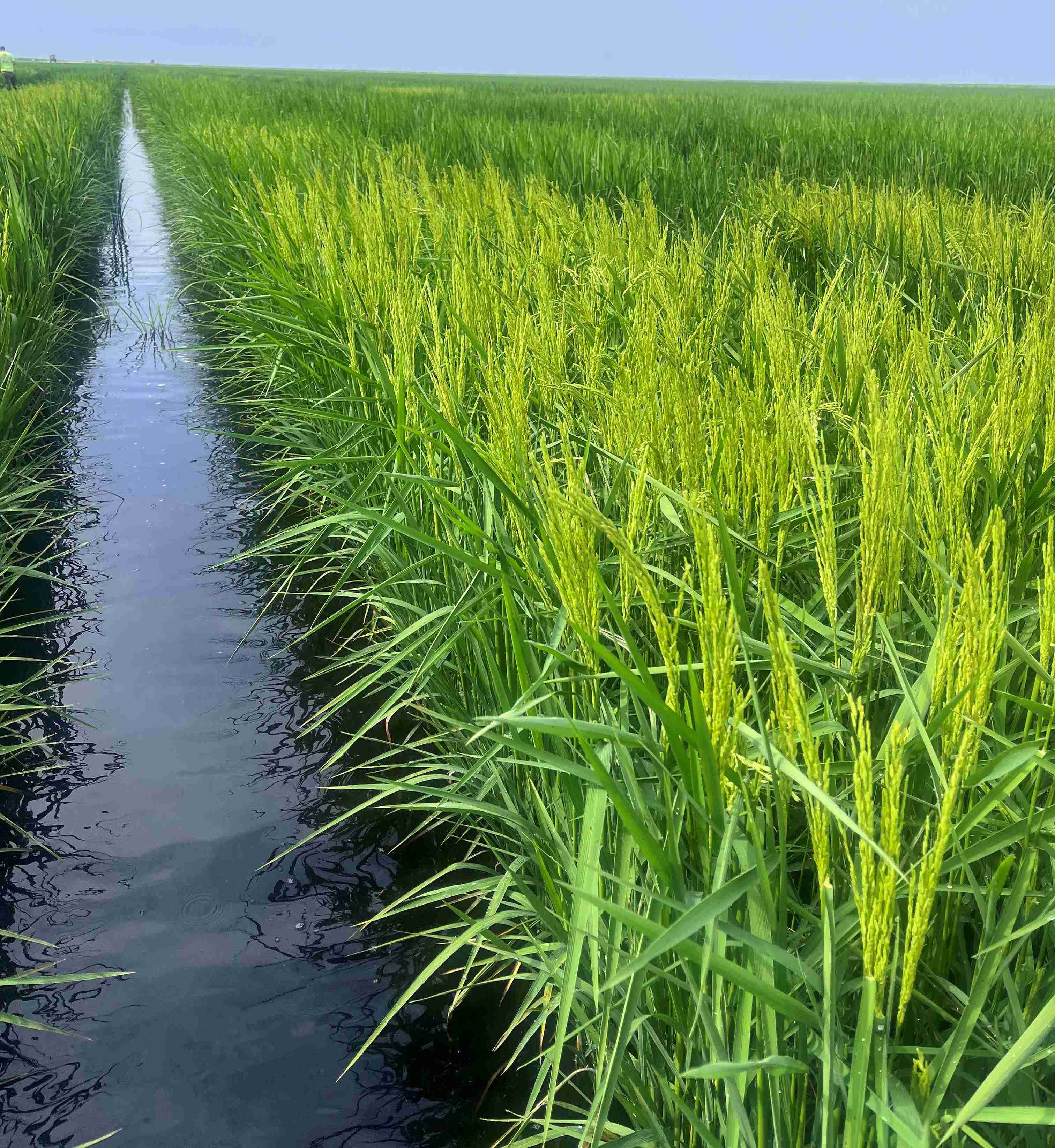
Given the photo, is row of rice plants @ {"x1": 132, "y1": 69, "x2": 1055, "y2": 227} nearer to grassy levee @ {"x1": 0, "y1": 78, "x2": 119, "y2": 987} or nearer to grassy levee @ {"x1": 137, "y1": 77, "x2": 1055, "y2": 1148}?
grassy levee @ {"x1": 0, "y1": 78, "x2": 119, "y2": 987}

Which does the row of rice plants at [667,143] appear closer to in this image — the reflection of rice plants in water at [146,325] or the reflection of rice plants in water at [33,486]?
the reflection of rice plants in water at [146,325]

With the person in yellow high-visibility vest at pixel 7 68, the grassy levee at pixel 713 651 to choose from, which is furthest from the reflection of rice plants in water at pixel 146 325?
the person in yellow high-visibility vest at pixel 7 68

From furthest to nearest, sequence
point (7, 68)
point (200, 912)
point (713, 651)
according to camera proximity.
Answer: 1. point (7, 68)
2. point (200, 912)
3. point (713, 651)

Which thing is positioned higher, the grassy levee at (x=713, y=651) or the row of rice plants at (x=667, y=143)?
the row of rice plants at (x=667, y=143)

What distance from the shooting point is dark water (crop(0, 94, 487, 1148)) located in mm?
1912

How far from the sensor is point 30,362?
16.0 feet

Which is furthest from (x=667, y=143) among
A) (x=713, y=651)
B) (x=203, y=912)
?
(x=713, y=651)

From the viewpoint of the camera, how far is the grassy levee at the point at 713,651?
3.41 feet

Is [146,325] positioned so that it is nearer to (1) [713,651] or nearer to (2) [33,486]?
(2) [33,486]

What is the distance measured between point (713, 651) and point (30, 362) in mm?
4792

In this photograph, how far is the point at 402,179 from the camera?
5.25 metres

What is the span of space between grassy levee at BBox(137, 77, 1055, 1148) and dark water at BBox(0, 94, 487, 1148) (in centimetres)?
18

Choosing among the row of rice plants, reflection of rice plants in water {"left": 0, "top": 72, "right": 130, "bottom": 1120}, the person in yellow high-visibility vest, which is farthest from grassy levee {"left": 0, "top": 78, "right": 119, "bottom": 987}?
the person in yellow high-visibility vest

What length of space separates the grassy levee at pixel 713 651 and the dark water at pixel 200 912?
0.18 meters
